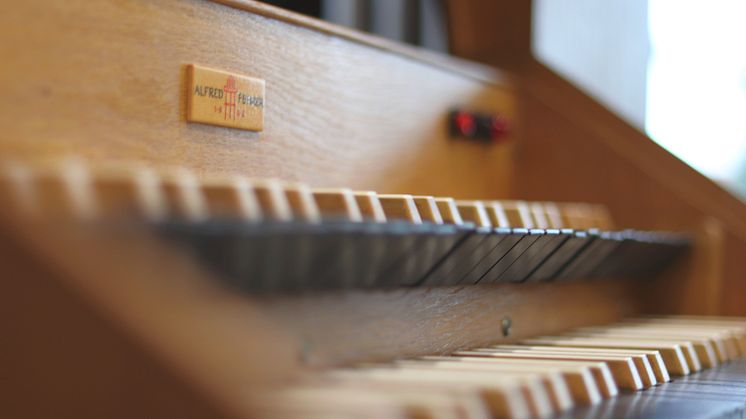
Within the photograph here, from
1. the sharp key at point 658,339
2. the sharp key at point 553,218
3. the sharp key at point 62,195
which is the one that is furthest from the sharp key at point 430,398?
the sharp key at point 553,218

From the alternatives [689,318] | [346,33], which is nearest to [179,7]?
[346,33]

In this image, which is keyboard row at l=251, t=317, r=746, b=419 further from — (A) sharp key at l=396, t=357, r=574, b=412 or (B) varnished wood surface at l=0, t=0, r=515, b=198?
(B) varnished wood surface at l=0, t=0, r=515, b=198

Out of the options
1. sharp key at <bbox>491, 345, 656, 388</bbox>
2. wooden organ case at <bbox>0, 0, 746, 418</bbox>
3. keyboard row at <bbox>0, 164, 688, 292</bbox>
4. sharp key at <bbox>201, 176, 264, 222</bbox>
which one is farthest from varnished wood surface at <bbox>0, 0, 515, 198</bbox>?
sharp key at <bbox>491, 345, 656, 388</bbox>

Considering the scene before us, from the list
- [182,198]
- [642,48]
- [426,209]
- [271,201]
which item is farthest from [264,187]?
[642,48]

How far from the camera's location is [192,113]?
142cm

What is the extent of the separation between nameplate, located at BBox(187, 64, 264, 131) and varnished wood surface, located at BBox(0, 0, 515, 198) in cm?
1

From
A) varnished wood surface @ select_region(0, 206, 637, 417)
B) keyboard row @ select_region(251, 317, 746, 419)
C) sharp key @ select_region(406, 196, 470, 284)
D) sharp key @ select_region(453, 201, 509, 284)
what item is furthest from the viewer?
sharp key @ select_region(453, 201, 509, 284)

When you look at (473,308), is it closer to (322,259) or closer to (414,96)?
(322,259)

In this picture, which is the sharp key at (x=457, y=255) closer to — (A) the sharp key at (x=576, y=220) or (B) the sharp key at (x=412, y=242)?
(B) the sharp key at (x=412, y=242)

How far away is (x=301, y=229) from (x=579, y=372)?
410mm

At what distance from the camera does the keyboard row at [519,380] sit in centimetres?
90

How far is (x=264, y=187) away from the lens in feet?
3.32

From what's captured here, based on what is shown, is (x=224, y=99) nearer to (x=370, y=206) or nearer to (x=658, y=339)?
(x=370, y=206)

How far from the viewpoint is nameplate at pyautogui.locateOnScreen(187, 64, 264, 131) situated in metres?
1.43
